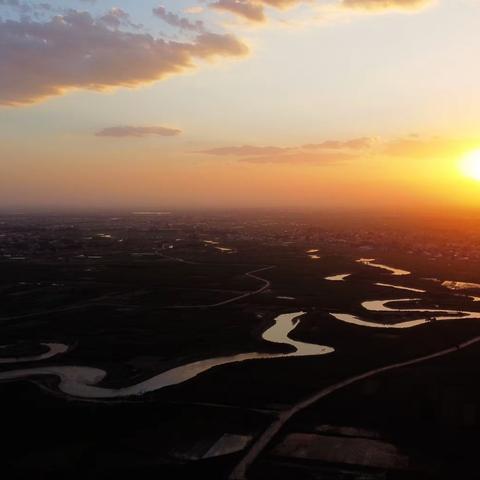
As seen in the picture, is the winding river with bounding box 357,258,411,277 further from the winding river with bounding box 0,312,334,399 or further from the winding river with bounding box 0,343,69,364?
the winding river with bounding box 0,343,69,364

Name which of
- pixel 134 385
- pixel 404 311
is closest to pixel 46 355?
pixel 134 385

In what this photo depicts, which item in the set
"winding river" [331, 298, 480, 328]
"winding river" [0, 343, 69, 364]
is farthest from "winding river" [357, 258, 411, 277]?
"winding river" [0, 343, 69, 364]

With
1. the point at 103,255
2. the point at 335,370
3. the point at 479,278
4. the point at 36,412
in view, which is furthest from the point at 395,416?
the point at 103,255

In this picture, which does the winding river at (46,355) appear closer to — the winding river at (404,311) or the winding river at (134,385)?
the winding river at (134,385)

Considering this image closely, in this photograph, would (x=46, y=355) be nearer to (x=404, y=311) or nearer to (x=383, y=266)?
(x=404, y=311)

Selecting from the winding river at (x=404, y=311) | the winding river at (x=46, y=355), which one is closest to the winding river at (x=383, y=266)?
the winding river at (x=404, y=311)

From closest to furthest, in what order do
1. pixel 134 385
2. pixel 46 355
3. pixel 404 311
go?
1. pixel 134 385
2. pixel 46 355
3. pixel 404 311

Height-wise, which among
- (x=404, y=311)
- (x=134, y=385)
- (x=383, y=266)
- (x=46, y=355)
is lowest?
(x=134, y=385)

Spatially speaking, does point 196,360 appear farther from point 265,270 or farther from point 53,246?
point 53,246
